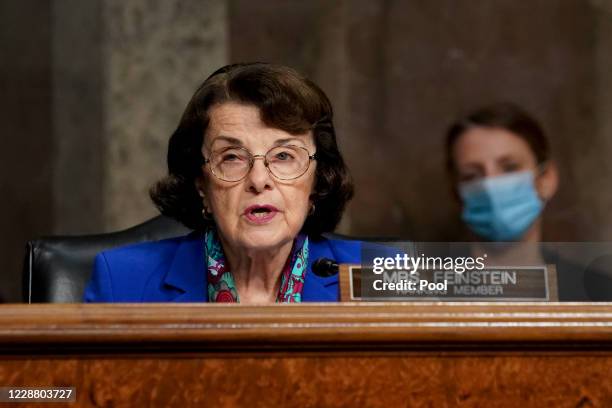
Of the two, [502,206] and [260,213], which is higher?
[502,206]

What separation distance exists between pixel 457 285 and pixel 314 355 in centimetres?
22

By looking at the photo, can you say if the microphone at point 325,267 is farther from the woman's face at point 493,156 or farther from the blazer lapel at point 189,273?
the woman's face at point 493,156

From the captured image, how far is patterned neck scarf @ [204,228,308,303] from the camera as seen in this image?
6.75ft

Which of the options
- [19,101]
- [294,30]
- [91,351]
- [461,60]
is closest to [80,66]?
[19,101]

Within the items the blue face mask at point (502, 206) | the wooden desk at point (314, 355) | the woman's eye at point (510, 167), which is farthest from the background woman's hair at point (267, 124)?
the wooden desk at point (314, 355)

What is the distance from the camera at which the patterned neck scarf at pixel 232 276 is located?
2057 mm

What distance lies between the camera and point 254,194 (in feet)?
6.57

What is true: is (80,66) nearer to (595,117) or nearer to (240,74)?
(595,117)

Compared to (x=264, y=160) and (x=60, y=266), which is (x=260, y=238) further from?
(x=60, y=266)

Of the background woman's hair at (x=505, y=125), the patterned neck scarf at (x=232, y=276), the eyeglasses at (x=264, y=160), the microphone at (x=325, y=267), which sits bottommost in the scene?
the microphone at (x=325, y=267)

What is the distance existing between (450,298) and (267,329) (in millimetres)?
258

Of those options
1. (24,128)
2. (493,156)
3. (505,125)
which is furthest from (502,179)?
(24,128)

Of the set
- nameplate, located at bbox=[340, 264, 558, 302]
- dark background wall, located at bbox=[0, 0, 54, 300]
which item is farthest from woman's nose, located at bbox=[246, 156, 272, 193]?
dark background wall, located at bbox=[0, 0, 54, 300]

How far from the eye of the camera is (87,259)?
2.38m
